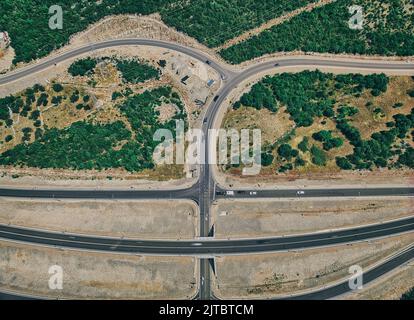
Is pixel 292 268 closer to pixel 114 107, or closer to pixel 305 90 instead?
pixel 305 90

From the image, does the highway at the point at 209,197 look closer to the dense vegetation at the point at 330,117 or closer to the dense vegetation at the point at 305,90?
the dense vegetation at the point at 305,90

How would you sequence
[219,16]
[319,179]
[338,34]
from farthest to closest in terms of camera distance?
[219,16] < [338,34] < [319,179]

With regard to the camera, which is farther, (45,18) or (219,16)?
(45,18)

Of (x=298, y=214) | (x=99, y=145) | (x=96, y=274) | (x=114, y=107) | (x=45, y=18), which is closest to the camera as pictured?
(x=96, y=274)

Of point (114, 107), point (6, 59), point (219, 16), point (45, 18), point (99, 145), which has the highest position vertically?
point (45, 18)

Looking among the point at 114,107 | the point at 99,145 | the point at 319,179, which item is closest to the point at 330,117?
the point at 319,179

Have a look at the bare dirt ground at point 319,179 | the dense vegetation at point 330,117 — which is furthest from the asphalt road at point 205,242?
the dense vegetation at point 330,117
